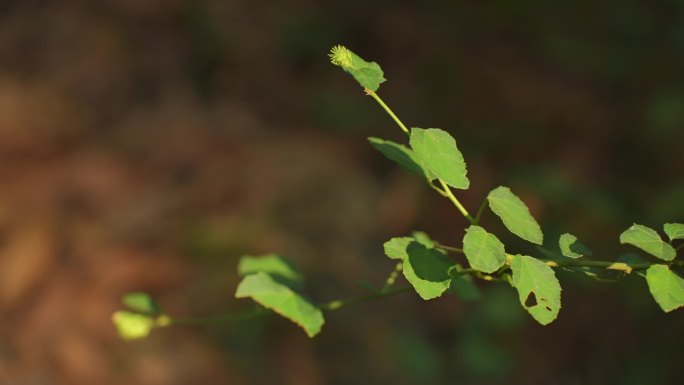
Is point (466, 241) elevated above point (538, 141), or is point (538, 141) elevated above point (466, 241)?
point (466, 241)

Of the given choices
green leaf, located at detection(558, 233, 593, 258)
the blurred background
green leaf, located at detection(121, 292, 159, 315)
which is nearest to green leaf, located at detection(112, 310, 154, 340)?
green leaf, located at detection(121, 292, 159, 315)

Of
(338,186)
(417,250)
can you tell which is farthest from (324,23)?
(417,250)

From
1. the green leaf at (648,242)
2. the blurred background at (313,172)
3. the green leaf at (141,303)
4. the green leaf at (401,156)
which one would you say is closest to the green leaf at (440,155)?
the green leaf at (401,156)

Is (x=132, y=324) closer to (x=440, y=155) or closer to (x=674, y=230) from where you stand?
(x=440, y=155)

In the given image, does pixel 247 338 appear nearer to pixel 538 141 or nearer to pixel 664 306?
pixel 538 141

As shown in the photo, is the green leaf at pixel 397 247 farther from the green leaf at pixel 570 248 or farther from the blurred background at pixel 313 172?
the blurred background at pixel 313 172

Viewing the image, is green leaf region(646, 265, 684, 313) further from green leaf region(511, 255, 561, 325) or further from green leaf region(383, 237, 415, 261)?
green leaf region(383, 237, 415, 261)
